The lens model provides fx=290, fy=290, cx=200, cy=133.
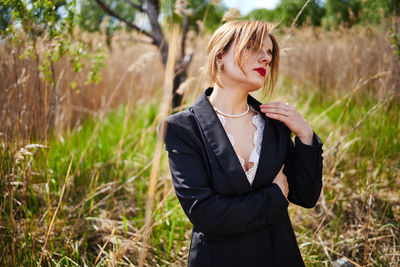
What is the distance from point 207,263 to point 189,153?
419 mm

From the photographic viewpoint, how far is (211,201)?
1000mm

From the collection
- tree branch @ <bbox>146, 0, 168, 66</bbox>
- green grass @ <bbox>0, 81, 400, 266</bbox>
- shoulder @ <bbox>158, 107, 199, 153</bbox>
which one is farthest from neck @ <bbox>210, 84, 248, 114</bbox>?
tree branch @ <bbox>146, 0, 168, 66</bbox>

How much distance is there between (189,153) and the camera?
3.50 feet

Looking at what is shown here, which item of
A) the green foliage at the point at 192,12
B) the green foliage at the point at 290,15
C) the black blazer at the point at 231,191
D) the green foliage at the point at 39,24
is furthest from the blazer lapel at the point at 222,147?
the green foliage at the point at 39,24

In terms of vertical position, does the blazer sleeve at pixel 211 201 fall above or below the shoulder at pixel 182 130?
below

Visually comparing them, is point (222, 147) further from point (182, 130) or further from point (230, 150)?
point (182, 130)

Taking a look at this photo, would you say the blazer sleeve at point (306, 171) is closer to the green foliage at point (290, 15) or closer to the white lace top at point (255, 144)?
the white lace top at point (255, 144)

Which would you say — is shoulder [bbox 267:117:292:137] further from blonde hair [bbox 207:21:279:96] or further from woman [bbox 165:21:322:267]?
blonde hair [bbox 207:21:279:96]

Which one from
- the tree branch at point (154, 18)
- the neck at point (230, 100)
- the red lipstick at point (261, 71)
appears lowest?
the neck at point (230, 100)

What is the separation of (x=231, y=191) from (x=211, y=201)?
9cm

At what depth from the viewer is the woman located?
101 cm

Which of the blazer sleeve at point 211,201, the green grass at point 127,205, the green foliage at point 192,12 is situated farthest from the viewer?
the green foliage at point 192,12

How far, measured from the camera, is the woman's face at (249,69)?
1.08m

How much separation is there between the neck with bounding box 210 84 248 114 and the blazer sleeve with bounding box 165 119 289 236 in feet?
0.59
